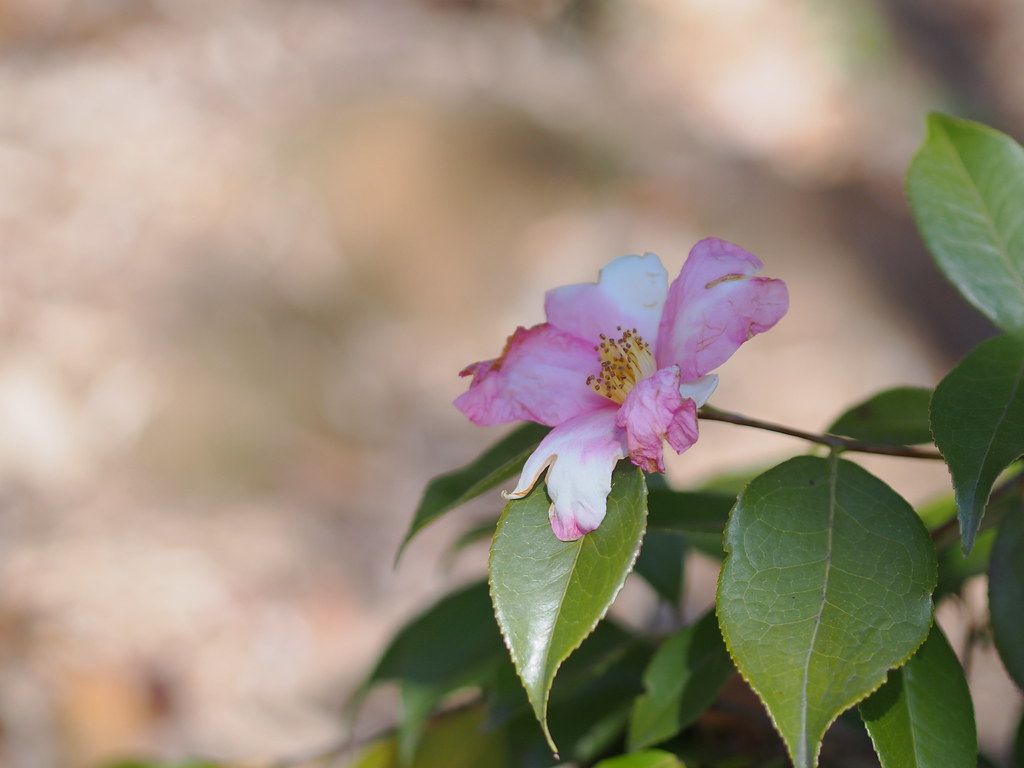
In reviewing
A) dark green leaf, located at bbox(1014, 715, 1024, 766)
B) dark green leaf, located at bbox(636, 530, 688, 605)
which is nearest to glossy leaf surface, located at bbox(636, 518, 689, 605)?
dark green leaf, located at bbox(636, 530, 688, 605)

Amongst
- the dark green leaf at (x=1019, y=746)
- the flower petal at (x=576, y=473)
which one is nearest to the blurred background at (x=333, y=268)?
the dark green leaf at (x=1019, y=746)

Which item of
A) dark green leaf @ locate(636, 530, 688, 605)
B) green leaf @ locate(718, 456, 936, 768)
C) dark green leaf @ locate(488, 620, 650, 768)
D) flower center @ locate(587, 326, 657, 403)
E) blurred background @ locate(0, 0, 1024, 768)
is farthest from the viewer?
blurred background @ locate(0, 0, 1024, 768)

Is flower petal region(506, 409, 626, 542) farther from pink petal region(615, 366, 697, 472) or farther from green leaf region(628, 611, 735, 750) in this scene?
green leaf region(628, 611, 735, 750)

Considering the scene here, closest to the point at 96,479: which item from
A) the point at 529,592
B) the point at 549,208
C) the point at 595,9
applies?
the point at 549,208

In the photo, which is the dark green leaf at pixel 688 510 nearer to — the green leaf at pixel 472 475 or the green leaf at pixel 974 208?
the green leaf at pixel 472 475

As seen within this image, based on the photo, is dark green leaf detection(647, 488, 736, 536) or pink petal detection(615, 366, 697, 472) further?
dark green leaf detection(647, 488, 736, 536)

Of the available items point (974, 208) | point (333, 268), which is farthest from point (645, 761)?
point (333, 268)
